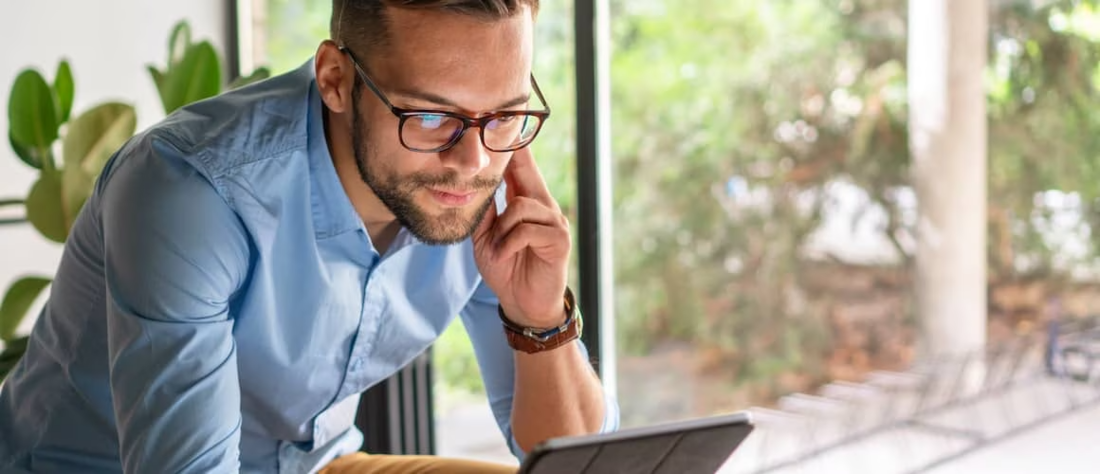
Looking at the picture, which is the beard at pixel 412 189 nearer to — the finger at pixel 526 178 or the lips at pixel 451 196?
the lips at pixel 451 196

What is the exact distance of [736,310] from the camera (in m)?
2.76

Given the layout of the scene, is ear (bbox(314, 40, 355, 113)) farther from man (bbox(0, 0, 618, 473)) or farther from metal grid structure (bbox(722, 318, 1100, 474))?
metal grid structure (bbox(722, 318, 1100, 474))

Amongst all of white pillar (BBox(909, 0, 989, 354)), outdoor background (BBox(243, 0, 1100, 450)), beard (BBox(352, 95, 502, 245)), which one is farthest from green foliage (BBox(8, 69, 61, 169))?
white pillar (BBox(909, 0, 989, 354))

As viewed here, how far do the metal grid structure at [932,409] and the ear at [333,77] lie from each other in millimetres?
1583

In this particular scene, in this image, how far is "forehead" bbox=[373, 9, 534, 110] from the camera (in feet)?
4.63

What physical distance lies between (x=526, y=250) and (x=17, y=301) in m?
1.48

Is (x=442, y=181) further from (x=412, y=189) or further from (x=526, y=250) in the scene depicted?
(x=526, y=250)

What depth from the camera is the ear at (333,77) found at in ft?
4.91

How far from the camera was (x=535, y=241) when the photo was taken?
1.63 m

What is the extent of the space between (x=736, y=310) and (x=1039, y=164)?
0.73 meters

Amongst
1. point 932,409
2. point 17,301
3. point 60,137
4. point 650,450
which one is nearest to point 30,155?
point 60,137

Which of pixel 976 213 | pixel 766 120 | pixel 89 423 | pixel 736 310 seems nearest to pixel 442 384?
pixel 736 310

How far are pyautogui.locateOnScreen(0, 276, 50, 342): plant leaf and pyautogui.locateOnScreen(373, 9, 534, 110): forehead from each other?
155 cm

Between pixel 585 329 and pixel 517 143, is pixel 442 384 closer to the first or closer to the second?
pixel 585 329
